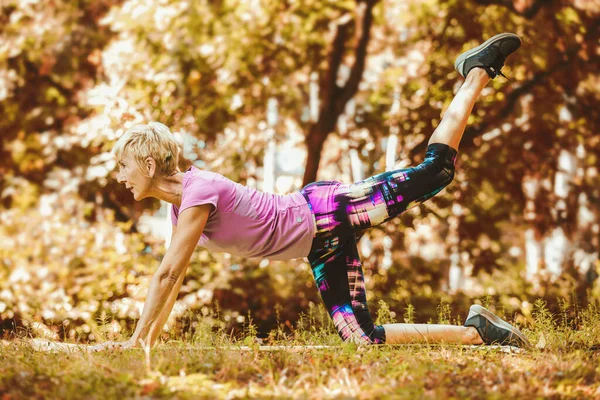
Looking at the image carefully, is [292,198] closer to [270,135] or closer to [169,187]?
[169,187]

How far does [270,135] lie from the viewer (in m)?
9.41

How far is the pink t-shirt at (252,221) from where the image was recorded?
3.83 m


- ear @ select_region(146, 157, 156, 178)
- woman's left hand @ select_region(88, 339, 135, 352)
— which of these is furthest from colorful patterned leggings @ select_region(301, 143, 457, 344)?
woman's left hand @ select_region(88, 339, 135, 352)

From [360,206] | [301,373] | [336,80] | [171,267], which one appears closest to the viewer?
[301,373]

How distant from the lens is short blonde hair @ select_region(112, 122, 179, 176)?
151 inches

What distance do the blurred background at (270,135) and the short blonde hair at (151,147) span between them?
2936 millimetres

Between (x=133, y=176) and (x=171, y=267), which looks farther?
(x=133, y=176)

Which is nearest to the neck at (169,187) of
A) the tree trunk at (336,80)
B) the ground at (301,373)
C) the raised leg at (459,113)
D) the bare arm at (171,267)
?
the bare arm at (171,267)

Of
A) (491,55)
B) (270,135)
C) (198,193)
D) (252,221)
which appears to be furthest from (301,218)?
(270,135)

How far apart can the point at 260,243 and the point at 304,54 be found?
716 cm

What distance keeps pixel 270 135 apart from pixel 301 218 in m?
5.56

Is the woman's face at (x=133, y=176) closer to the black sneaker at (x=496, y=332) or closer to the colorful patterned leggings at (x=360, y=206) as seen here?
the colorful patterned leggings at (x=360, y=206)

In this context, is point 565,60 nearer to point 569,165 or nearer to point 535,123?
point 535,123

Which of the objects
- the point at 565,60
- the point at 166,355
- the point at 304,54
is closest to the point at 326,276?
the point at 166,355
